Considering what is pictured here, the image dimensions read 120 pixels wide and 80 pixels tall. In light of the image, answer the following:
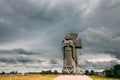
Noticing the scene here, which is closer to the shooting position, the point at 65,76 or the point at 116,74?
the point at 65,76

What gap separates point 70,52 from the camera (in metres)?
30.1

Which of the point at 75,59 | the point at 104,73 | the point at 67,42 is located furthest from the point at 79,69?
the point at 104,73

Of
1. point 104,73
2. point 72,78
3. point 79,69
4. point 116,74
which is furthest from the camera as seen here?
point 104,73

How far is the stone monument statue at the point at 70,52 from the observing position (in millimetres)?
29547

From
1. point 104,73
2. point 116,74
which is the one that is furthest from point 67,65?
point 104,73

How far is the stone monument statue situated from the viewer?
2955cm

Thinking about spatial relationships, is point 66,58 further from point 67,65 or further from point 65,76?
point 65,76

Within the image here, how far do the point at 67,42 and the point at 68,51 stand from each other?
1174mm

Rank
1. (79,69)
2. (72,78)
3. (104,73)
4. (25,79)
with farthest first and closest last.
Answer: (104,73)
(25,79)
(79,69)
(72,78)

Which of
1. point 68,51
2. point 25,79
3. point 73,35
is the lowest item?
point 25,79

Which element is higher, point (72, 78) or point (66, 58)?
point (66, 58)

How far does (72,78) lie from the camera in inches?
1077

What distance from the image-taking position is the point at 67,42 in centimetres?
3002

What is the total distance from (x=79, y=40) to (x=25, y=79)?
67.8 ft
